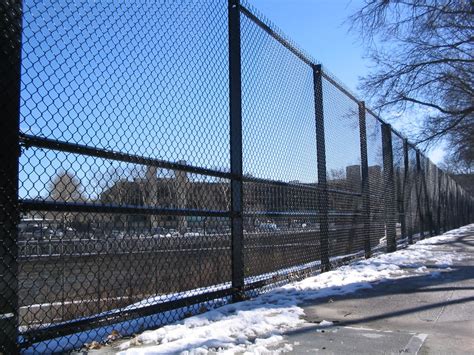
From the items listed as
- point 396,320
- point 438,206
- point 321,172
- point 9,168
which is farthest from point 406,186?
point 9,168

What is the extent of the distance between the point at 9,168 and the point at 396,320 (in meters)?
3.66

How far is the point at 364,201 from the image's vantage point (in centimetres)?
1052

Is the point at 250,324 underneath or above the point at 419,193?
underneath

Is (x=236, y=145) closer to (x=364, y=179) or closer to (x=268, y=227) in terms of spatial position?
(x=268, y=227)

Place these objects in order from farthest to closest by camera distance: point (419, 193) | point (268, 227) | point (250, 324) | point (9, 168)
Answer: point (419, 193), point (268, 227), point (250, 324), point (9, 168)

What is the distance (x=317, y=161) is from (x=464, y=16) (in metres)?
10.2

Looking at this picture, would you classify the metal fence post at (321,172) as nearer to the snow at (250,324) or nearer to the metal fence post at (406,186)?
the snow at (250,324)

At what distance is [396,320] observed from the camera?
4.86 m

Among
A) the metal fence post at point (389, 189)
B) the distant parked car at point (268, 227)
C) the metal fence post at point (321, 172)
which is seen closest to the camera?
the distant parked car at point (268, 227)

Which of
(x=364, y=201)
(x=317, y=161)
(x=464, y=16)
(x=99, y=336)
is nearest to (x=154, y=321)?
(x=99, y=336)

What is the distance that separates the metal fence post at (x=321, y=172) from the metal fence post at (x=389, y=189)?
4.42 metres

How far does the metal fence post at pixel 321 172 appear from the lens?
8.04m

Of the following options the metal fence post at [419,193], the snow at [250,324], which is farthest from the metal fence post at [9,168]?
the metal fence post at [419,193]

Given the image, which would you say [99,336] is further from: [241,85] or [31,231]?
[241,85]
